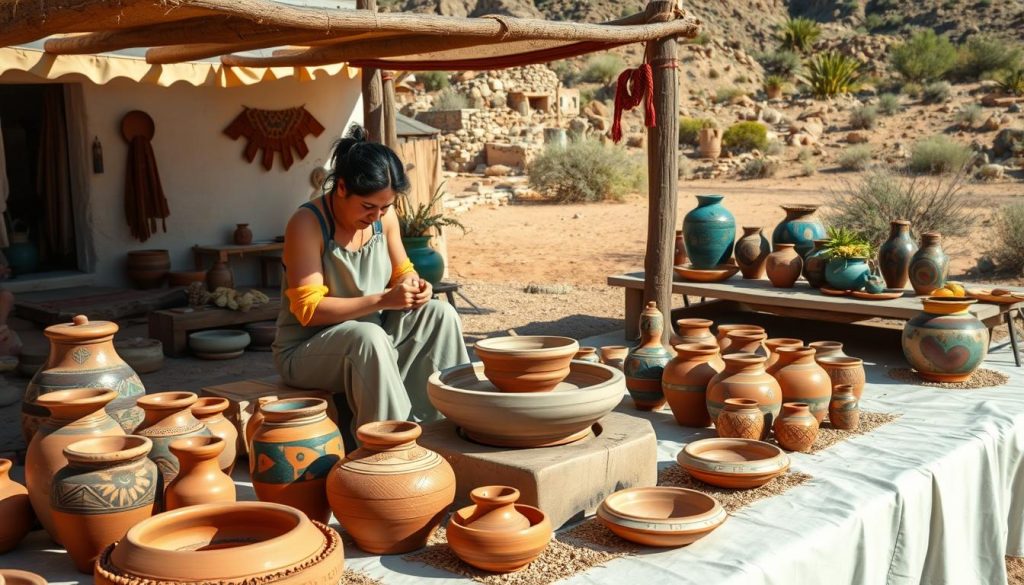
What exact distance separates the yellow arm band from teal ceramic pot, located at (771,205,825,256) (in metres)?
3.45

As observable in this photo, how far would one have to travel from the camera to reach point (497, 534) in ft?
8.25

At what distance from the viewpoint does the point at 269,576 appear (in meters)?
2.07

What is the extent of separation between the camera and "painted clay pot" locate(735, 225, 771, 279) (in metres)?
6.11

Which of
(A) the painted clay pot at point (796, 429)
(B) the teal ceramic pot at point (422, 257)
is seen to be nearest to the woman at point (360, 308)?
(A) the painted clay pot at point (796, 429)

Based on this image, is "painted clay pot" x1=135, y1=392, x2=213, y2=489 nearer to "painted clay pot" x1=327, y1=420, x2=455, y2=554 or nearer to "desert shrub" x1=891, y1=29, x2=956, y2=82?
"painted clay pot" x1=327, y1=420, x2=455, y2=554

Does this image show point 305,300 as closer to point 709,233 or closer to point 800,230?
point 709,233

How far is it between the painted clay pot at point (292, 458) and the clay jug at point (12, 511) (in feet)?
2.05

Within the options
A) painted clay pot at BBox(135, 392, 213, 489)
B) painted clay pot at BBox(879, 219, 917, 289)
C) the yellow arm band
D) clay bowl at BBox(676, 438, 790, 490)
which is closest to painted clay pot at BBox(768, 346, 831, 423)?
clay bowl at BBox(676, 438, 790, 490)

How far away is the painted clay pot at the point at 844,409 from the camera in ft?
12.9

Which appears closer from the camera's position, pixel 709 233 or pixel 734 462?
pixel 734 462

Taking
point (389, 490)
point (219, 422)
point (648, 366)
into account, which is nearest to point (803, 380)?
point (648, 366)

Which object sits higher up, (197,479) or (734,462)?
(197,479)

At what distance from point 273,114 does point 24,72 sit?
86.8 inches

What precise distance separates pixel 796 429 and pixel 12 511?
2570 millimetres
